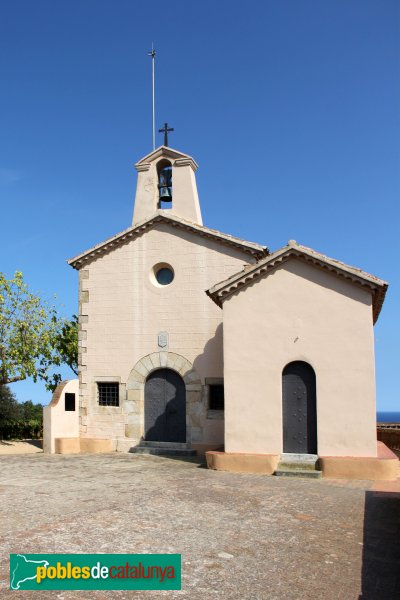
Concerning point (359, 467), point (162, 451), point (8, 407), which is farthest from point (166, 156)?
point (8, 407)

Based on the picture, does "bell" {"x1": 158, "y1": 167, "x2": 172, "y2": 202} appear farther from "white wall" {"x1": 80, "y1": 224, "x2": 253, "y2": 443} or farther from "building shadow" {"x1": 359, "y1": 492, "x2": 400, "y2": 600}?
"building shadow" {"x1": 359, "y1": 492, "x2": 400, "y2": 600}

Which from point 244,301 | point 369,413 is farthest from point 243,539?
point 244,301

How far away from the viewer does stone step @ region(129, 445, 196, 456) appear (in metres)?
16.4

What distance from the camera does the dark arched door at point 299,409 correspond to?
13.6m

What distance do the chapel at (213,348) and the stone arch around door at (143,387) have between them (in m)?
0.03

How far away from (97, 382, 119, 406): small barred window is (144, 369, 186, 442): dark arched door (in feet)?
3.50

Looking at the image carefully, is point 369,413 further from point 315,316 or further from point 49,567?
point 49,567

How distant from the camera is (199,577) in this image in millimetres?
6184

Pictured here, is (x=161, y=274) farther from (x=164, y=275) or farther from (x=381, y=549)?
(x=381, y=549)

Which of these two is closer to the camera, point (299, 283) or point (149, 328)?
point (299, 283)

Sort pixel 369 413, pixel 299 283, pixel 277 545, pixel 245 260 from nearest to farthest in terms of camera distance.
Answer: pixel 277 545 → pixel 369 413 → pixel 299 283 → pixel 245 260

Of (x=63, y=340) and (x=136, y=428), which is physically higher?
(x=63, y=340)

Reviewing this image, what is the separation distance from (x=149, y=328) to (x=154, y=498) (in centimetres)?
793

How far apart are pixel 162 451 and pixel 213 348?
11.5ft
